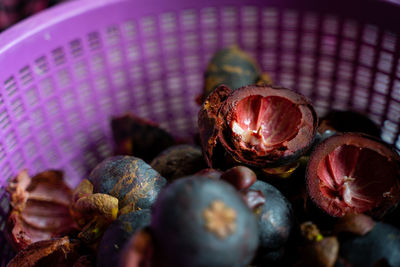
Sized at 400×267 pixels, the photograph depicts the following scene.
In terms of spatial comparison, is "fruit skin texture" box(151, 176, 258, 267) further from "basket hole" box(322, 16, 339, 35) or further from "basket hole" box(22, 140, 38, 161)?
"basket hole" box(322, 16, 339, 35)

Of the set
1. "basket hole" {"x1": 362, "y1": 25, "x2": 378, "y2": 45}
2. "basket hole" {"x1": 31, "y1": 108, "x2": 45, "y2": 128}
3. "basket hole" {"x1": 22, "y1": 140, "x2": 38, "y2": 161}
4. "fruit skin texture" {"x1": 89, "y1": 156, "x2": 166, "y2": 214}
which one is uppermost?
"basket hole" {"x1": 362, "y1": 25, "x2": 378, "y2": 45}

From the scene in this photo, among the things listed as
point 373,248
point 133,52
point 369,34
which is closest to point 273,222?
A: point 373,248

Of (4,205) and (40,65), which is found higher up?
(40,65)

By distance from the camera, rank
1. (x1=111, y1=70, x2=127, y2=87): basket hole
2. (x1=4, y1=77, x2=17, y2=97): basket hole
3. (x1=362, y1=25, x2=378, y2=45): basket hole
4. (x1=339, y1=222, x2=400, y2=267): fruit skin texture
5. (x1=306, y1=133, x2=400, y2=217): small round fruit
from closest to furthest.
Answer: (x1=339, y1=222, x2=400, y2=267): fruit skin texture < (x1=306, y1=133, x2=400, y2=217): small round fruit < (x1=4, y1=77, x2=17, y2=97): basket hole < (x1=362, y1=25, x2=378, y2=45): basket hole < (x1=111, y1=70, x2=127, y2=87): basket hole

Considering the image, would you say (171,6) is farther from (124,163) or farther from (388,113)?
(388,113)

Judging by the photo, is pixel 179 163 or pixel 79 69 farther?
pixel 79 69

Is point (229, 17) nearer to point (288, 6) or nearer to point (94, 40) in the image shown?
point (288, 6)

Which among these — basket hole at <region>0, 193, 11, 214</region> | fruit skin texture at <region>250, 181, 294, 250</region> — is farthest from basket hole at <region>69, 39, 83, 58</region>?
fruit skin texture at <region>250, 181, 294, 250</region>

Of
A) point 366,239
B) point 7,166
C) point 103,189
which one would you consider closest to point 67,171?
point 7,166
